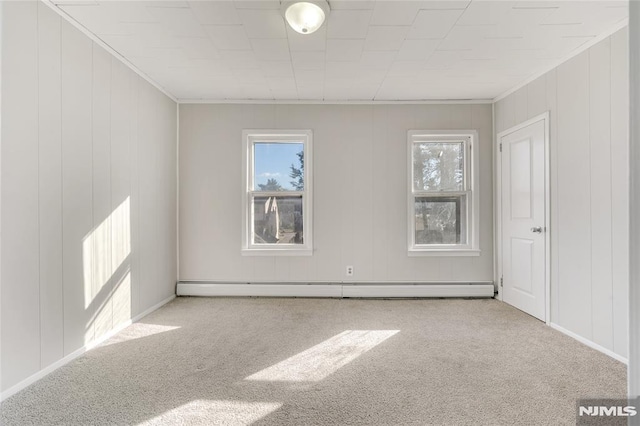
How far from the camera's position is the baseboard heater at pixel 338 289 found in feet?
12.3

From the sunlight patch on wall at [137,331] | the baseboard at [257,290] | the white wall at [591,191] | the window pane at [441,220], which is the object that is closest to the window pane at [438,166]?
the window pane at [441,220]

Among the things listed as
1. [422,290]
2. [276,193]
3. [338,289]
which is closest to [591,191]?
[422,290]

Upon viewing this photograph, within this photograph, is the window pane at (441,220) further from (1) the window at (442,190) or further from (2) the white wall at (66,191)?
(2) the white wall at (66,191)

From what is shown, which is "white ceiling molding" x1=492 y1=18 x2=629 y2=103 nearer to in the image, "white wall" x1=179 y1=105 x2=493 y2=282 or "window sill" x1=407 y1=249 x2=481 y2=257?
"white wall" x1=179 y1=105 x2=493 y2=282

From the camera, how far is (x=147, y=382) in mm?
1906

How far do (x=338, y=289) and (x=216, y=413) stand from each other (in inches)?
90.0

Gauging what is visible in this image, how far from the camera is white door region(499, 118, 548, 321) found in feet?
9.79

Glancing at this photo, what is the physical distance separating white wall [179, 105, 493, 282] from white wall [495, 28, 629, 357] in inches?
39.3

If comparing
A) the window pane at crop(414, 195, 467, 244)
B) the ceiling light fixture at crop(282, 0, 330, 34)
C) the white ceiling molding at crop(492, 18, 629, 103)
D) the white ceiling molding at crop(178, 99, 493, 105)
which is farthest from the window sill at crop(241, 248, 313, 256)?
the white ceiling molding at crop(492, 18, 629, 103)

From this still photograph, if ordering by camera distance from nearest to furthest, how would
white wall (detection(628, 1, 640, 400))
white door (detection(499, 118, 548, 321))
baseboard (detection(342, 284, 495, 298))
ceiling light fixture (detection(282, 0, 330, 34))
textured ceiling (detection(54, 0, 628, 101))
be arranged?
white wall (detection(628, 1, 640, 400)) < ceiling light fixture (detection(282, 0, 330, 34)) < textured ceiling (detection(54, 0, 628, 101)) < white door (detection(499, 118, 548, 321)) < baseboard (detection(342, 284, 495, 298))

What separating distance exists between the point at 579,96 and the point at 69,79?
13.0ft

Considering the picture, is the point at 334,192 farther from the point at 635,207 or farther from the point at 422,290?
the point at 635,207

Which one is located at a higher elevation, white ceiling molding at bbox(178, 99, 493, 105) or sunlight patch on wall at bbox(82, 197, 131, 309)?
white ceiling molding at bbox(178, 99, 493, 105)

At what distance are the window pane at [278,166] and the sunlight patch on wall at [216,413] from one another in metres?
2.56
